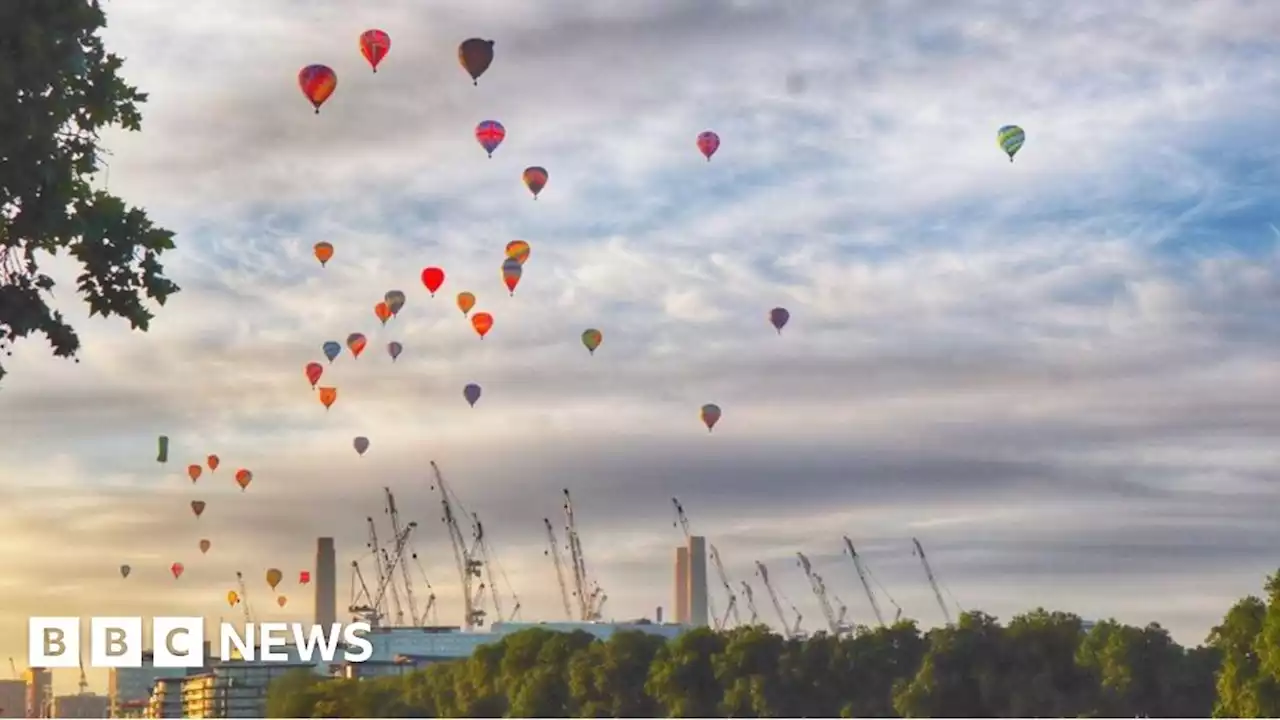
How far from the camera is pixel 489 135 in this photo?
155 metres

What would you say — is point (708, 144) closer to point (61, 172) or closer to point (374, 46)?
point (374, 46)

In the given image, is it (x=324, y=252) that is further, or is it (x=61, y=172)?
(x=324, y=252)

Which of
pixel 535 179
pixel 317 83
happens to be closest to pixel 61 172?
pixel 317 83

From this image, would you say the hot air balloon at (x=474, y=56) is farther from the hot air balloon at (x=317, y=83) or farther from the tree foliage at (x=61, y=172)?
the tree foliage at (x=61, y=172)

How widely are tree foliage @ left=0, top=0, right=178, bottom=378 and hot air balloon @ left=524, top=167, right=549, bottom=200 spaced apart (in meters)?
109

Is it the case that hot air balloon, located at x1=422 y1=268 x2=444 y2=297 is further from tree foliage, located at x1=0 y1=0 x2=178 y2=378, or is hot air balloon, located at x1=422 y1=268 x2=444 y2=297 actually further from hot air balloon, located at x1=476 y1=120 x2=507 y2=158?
tree foliage, located at x1=0 y1=0 x2=178 y2=378

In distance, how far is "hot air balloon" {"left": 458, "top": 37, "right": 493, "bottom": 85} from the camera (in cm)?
14000

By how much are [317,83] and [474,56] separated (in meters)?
17.5

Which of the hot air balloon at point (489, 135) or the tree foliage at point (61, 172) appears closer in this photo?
the tree foliage at point (61, 172)

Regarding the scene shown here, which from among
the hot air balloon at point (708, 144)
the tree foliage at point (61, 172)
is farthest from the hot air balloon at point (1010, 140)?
the tree foliage at point (61, 172)

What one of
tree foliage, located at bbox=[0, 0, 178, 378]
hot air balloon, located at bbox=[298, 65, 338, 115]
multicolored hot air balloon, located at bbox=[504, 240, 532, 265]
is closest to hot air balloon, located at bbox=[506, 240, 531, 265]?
multicolored hot air balloon, located at bbox=[504, 240, 532, 265]

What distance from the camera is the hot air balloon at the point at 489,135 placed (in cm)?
15475

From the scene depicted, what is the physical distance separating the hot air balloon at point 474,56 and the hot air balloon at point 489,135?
14.1m

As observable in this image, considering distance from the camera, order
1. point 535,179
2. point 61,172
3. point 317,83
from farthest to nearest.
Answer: point 535,179
point 317,83
point 61,172
